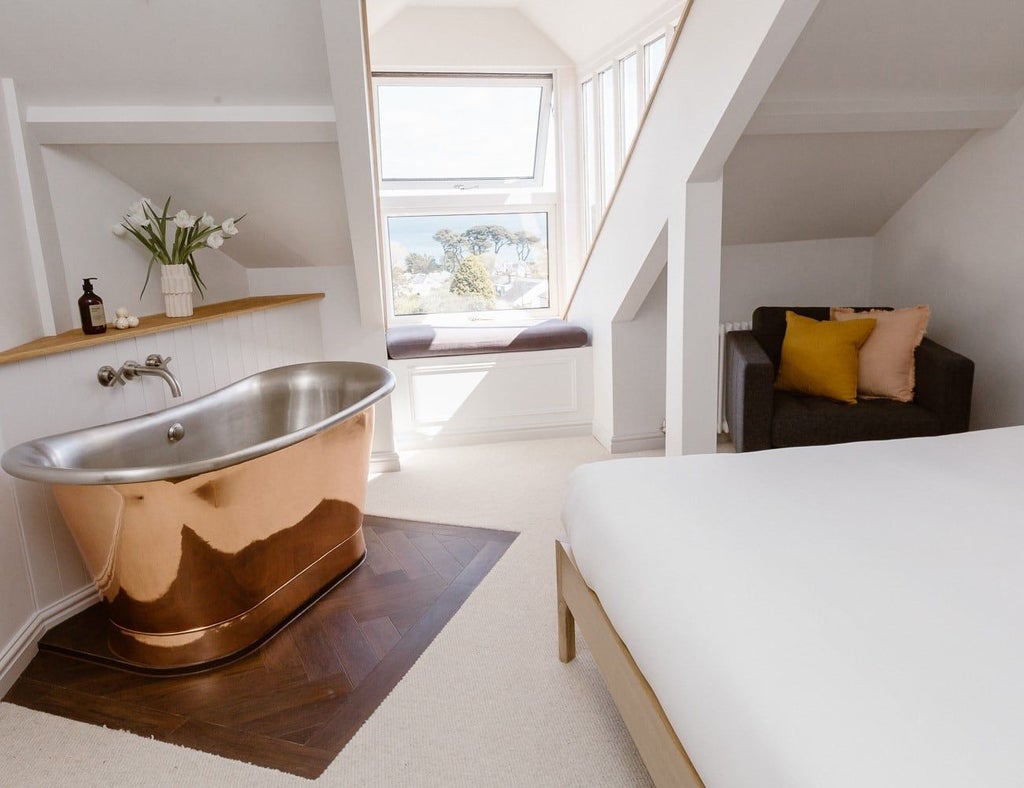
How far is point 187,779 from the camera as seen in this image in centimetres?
174

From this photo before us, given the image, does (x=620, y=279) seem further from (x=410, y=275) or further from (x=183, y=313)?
(x=183, y=313)

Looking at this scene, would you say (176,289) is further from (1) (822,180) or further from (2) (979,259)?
(2) (979,259)

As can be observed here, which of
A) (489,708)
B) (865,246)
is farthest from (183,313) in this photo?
(865,246)

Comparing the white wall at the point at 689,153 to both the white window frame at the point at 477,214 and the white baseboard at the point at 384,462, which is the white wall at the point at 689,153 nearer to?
the white window frame at the point at 477,214

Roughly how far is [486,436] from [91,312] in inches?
84.1

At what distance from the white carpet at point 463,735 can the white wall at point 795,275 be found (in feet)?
7.43

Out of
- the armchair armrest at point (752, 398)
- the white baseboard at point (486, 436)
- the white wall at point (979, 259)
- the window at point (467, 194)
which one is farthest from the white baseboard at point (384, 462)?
the white wall at point (979, 259)

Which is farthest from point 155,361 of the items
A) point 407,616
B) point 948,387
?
point 948,387

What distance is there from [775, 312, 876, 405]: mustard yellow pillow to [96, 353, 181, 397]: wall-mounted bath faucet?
256 centimetres

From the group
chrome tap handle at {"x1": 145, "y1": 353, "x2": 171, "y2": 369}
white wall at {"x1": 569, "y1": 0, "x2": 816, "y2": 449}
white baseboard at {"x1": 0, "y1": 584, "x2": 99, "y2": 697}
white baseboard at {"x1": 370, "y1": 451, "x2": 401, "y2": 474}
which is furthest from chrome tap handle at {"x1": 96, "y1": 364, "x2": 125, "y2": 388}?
white wall at {"x1": 569, "y1": 0, "x2": 816, "y2": 449}

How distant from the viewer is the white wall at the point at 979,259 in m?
3.26

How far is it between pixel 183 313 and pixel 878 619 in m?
2.73

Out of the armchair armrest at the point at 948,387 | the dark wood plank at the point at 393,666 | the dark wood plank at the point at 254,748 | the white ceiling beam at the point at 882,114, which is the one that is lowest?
the dark wood plank at the point at 254,748

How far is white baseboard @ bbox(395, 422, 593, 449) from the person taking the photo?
4.14 m
